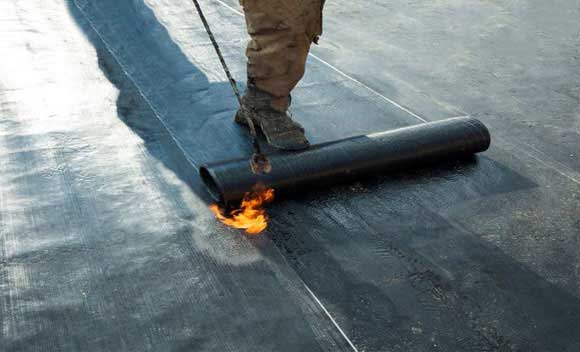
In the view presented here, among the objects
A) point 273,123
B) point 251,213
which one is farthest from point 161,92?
point 251,213

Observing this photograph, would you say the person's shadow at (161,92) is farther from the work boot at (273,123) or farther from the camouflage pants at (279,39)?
the camouflage pants at (279,39)

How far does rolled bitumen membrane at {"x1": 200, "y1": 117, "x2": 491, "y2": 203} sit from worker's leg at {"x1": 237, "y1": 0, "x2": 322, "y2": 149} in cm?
33

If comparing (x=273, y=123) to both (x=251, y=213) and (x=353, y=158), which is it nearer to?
(x=353, y=158)

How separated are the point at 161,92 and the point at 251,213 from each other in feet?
5.14

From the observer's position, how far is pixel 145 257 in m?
2.82

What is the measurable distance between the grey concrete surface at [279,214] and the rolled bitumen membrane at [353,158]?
0.09 m

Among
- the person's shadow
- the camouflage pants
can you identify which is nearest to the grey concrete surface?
the person's shadow

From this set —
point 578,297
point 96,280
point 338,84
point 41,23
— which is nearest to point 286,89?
Answer: point 338,84

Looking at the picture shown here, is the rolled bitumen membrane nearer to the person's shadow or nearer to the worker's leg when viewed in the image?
the person's shadow

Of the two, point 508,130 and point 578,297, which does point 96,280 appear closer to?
point 578,297

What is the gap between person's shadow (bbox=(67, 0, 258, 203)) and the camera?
3.73 meters

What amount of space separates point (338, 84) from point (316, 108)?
447 mm

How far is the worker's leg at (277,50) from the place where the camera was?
3.53 metres

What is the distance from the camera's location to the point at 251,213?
10.3 feet
